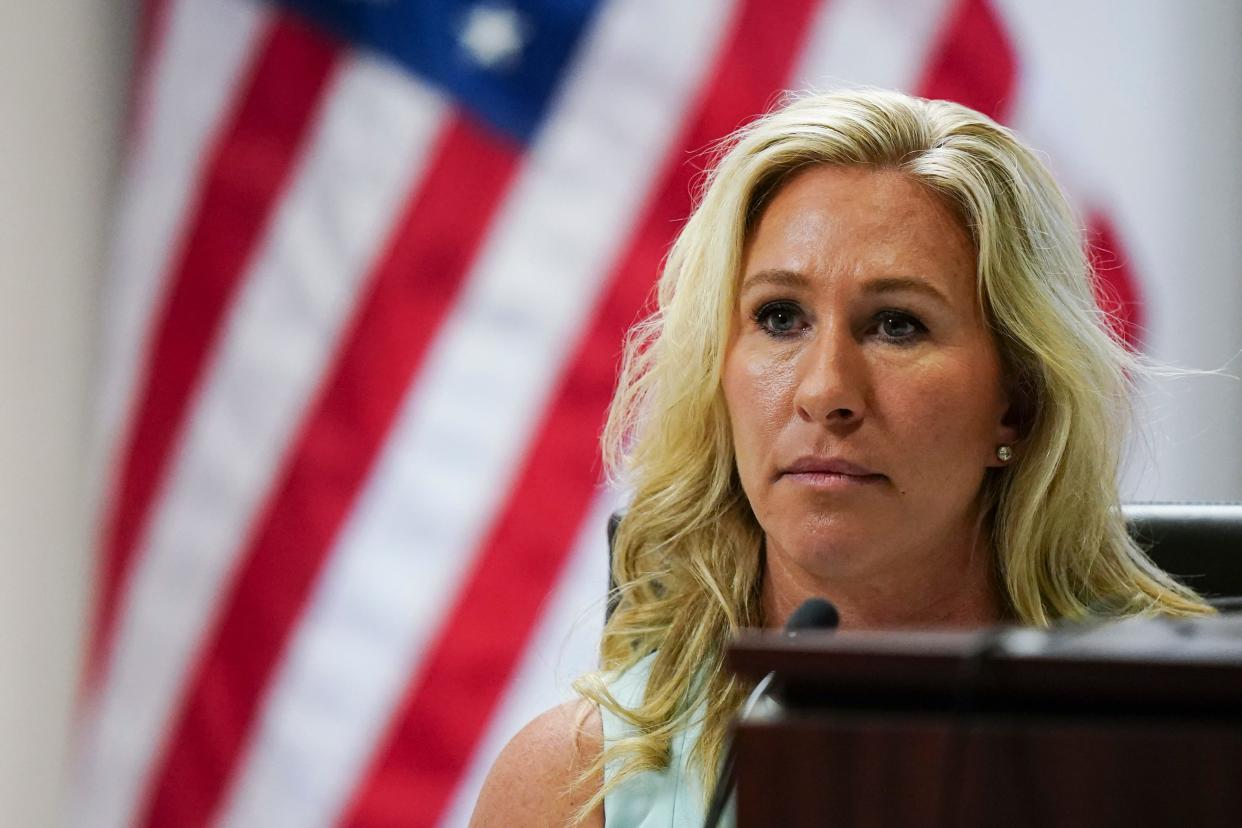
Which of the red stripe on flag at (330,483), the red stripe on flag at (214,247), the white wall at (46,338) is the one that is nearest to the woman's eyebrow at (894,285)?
the red stripe on flag at (330,483)

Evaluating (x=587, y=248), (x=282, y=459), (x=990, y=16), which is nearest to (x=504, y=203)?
(x=587, y=248)

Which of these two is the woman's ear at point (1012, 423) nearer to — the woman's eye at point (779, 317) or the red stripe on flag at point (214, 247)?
the woman's eye at point (779, 317)

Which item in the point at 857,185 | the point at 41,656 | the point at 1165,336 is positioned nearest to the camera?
the point at 857,185

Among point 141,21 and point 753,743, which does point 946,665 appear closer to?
point 753,743

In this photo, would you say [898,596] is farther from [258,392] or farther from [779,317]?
[258,392]

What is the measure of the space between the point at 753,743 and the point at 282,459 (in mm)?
1822

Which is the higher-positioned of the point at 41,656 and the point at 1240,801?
the point at 1240,801

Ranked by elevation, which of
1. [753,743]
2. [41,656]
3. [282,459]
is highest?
[753,743]

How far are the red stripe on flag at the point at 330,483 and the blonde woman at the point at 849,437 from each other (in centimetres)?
97

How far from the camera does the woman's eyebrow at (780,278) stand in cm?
129

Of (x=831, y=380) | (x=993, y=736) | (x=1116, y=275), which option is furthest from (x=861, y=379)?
(x=1116, y=275)

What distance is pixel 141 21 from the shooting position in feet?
7.89

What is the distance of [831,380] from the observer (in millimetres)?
1223

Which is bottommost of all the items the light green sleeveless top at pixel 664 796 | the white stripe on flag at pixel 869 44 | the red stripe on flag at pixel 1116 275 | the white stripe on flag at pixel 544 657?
the white stripe on flag at pixel 544 657
